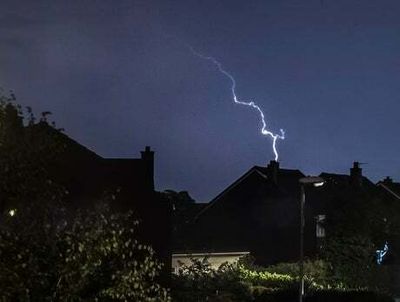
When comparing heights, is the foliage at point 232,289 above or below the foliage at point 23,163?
below

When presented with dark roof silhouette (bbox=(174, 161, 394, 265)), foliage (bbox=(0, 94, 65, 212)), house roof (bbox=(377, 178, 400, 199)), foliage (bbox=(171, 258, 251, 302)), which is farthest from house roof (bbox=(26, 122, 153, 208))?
house roof (bbox=(377, 178, 400, 199))

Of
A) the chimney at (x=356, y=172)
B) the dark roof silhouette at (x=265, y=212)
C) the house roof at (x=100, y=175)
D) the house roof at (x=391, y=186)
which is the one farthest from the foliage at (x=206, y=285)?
the house roof at (x=391, y=186)

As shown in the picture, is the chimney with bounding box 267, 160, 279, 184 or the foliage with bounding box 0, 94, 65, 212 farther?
the chimney with bounding box 267, 160, 279, 184

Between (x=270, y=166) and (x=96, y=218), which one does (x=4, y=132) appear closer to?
(x=96, y=218)

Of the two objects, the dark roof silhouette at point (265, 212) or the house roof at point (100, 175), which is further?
the dark roof silhouette at point (265, 212)

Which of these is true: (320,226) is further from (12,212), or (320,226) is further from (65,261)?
(65,261)

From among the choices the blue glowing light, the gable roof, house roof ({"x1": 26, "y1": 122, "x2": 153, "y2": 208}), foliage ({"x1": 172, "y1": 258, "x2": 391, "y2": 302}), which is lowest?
foliage ({"x1": 172, "y1": 258, "x2": 391, "y2": 302})

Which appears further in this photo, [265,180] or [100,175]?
[265,180]

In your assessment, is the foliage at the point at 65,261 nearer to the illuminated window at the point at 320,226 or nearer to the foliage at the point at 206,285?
the foliage at the point at 206,285

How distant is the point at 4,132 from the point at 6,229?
55.2 inches

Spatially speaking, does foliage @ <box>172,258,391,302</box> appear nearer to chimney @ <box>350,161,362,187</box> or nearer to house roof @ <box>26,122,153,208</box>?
house roof @ <box>26,122,153,208</box>

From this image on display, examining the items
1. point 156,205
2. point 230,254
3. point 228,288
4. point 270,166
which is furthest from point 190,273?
point 270,166

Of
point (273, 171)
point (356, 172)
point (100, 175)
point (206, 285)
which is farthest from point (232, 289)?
point (356, 172)

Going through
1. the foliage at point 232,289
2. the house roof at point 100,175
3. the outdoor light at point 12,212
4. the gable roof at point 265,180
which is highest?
the gable roof at point 265,180
